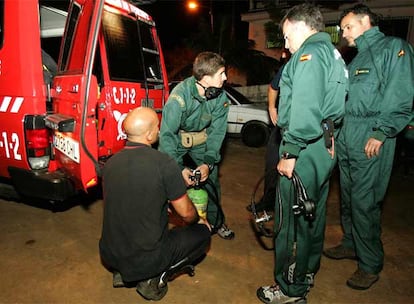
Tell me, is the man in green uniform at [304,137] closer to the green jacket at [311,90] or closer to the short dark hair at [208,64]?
the green jacket at [311,90]

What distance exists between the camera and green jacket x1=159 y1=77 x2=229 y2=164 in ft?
9.43

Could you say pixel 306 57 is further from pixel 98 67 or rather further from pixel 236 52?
pixel 236 52

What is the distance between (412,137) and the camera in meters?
5.31

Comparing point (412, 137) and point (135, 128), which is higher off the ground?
point (135, 128)

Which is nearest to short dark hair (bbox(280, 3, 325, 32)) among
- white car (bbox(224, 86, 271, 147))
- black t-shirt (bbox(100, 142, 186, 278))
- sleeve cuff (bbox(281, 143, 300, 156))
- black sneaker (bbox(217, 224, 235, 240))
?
sleeve cuff (bbox(281, 143, 300, 156))

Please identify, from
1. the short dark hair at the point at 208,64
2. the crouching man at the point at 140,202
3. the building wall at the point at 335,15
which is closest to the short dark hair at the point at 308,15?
the short dark hair at the point at 208,64

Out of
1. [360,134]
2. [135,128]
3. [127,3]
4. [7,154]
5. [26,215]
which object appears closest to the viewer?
[135,128]

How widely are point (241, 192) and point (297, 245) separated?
2.51 m

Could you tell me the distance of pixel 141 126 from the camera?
81.0 inches

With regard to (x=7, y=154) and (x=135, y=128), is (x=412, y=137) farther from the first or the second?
(x=7, y=154)

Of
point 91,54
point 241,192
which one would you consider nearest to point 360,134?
point 91,54

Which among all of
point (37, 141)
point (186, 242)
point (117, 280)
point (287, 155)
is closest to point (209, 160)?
point (186, 242)

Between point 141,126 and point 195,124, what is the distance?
1.11 m

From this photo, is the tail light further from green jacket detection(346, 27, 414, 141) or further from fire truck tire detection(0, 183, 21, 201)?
green jacket detection(346, 27, 414, 141)
